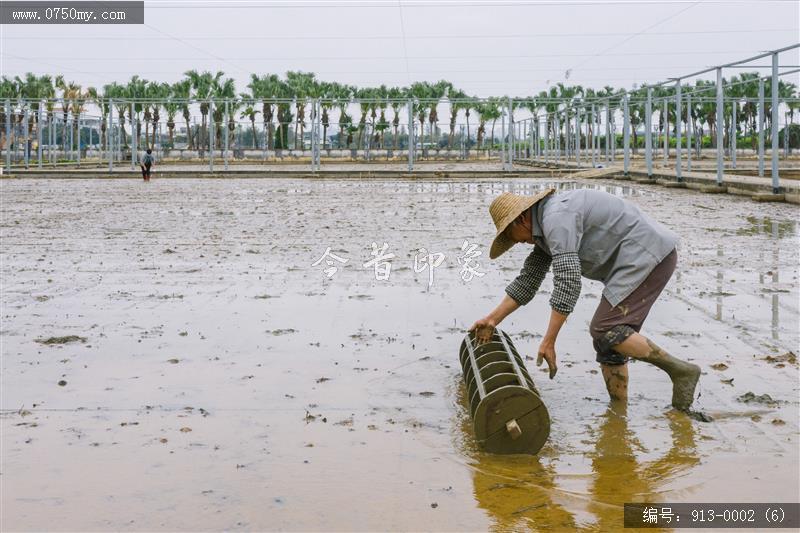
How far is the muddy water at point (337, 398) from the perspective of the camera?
4.20 m

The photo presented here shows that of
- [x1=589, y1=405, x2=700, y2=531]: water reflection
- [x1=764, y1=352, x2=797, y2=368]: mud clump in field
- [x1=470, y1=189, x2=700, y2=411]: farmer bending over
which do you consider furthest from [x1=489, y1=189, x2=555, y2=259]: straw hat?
[x1=764, y1=352, x2=797, y2=368]: mud clump in field

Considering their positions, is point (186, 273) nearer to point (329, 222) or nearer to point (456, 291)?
point (456, 291)

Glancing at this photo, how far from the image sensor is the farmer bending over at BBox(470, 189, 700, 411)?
16.3 feet

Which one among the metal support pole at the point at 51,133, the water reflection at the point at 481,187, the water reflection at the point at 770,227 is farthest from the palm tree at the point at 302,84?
the water reflection at the point at 770,227

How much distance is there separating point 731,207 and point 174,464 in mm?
15739

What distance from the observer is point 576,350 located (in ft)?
22.8

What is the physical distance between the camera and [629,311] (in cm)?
521

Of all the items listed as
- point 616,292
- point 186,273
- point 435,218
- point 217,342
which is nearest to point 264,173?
point 435,218

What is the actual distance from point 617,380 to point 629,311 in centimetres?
52

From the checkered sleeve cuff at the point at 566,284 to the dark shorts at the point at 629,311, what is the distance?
0.48m

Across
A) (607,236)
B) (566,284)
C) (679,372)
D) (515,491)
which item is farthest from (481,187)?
(515,491)

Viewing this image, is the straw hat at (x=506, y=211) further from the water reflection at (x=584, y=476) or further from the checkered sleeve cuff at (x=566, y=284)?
the water reflection at (x=584, y=476)

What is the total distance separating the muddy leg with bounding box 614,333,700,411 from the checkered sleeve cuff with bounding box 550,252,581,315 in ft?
1.90

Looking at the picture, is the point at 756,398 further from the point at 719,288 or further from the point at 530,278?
the point at 719,288
